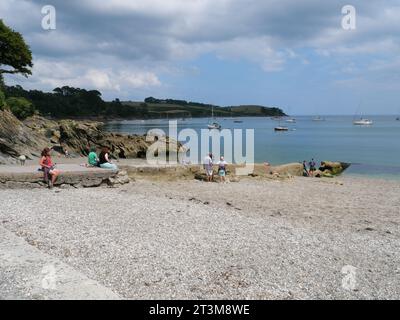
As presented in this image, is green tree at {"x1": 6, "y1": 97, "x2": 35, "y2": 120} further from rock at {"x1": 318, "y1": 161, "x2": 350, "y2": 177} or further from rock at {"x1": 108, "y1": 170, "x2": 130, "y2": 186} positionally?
rock at {"x1": 108, "y1": 170, "x2": 130, "y2": 186}

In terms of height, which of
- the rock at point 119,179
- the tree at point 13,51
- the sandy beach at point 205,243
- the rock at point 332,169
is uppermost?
the tree at point 13,51

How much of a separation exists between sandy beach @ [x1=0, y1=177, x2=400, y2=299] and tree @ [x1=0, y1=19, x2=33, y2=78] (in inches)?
1426

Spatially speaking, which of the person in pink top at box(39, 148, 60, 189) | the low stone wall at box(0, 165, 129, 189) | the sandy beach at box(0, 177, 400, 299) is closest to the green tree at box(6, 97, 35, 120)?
the low stone wall at box(0, 165, 129, 189)

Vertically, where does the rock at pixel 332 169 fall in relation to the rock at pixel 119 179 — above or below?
below

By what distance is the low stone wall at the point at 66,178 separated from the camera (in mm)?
15609

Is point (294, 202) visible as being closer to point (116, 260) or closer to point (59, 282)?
point (116, 260)

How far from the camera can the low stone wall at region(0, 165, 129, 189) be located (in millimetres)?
15609

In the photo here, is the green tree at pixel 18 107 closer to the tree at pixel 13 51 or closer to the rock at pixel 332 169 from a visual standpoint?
the tree at pixel 13 51

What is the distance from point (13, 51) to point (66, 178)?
36.2 meters

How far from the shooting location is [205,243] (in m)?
9.80

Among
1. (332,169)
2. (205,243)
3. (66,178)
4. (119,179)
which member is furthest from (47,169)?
(332,169)

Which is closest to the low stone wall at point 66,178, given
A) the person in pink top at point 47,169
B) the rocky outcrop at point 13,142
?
the person in pink top at point 47,169

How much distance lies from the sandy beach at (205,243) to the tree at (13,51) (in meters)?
36.2

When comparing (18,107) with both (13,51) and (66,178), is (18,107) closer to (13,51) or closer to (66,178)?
(13,51)
